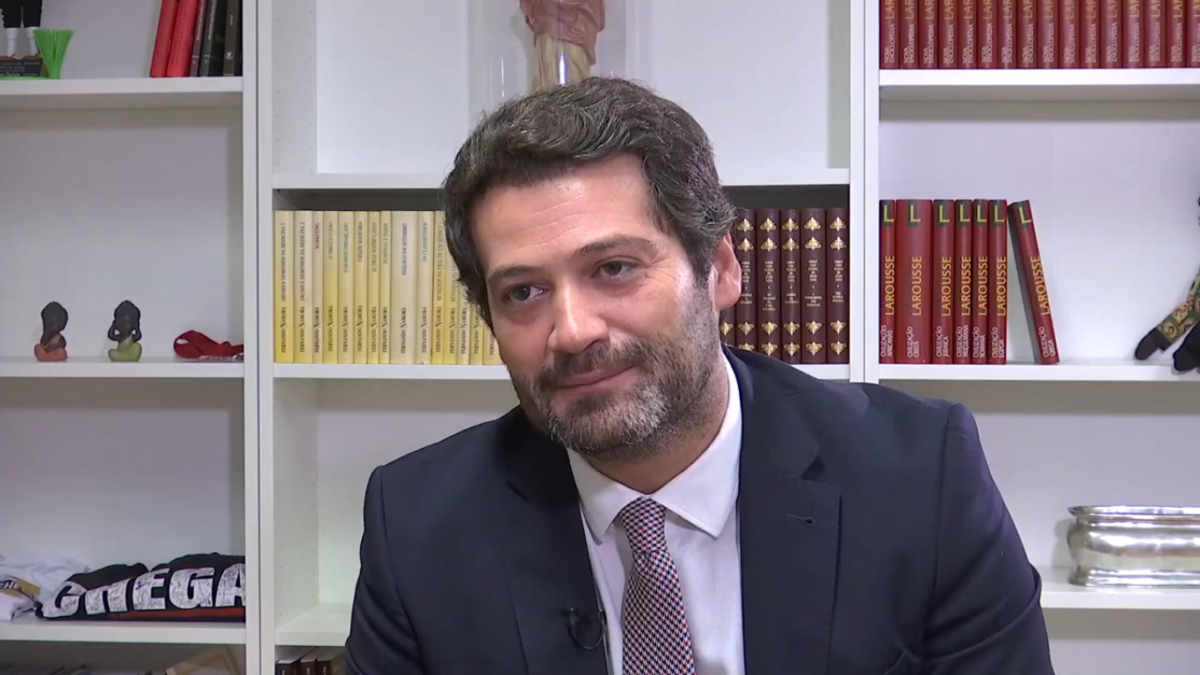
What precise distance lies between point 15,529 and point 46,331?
496mm

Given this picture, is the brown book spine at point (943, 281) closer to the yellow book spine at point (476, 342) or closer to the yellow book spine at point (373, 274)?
the yellow book spine at point (476, 342)

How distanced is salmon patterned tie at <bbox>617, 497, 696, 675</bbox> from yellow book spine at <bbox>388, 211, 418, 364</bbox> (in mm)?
869

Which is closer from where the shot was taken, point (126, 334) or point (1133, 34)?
point (1133, 34)

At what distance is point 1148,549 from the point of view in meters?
1.93

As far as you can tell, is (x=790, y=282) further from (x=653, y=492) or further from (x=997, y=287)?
(x=653, y=492)

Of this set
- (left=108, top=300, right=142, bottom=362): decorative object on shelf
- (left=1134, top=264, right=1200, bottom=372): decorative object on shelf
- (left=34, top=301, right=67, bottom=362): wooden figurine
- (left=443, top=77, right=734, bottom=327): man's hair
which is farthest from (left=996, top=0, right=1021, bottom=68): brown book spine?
(left=34, top=301, right=67, bottom=362): wooden figurine

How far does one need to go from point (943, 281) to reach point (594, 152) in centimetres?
97

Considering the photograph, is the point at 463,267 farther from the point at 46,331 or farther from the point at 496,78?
the point at 46,331

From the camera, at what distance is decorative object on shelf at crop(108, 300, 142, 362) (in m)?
2.05

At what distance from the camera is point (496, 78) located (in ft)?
6.79

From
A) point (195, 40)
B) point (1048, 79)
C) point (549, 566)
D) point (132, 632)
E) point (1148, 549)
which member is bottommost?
point (132, 632)

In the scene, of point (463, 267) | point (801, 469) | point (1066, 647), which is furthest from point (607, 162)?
point (1066, 647)

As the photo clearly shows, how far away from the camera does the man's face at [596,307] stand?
3.71 feet

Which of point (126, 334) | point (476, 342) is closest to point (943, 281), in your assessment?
point (476, 342)
